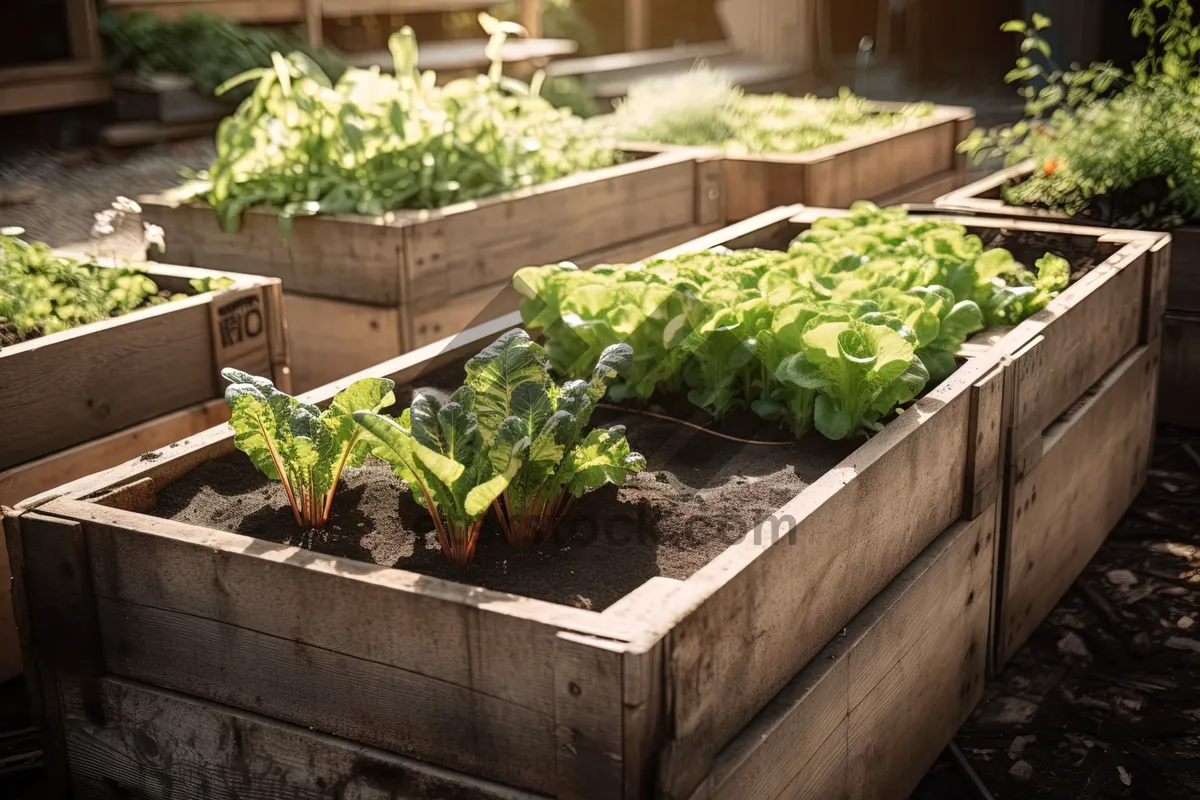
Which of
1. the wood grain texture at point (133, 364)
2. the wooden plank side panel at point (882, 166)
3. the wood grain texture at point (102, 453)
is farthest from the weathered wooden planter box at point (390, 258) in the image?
the wooden plank side panel at point (882, 166)

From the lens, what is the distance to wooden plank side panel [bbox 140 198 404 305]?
163 inches

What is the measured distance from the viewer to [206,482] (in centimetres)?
243

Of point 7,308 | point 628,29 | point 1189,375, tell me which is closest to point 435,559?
point 7,308

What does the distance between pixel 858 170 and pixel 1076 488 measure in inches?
107

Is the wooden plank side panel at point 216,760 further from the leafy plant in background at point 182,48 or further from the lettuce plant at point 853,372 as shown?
the leafy plant in background at point 182,48

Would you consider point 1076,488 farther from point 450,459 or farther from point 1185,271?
point 450,459

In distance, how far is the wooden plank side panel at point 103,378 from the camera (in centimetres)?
308

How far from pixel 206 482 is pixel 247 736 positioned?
562mm

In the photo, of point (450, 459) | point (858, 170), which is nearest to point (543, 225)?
point (858, 170)

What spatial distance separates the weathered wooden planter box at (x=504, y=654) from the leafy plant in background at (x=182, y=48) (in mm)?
5830

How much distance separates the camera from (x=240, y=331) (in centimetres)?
356

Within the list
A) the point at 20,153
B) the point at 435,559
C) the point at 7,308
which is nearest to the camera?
the point at 435,559

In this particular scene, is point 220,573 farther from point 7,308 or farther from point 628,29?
point 628,29

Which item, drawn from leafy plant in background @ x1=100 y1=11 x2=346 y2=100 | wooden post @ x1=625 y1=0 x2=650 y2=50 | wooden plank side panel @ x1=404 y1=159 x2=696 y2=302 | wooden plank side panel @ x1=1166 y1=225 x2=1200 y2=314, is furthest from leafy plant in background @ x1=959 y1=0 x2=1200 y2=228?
wooden post @ x1=625 y1=0 x2=650 y2=50
